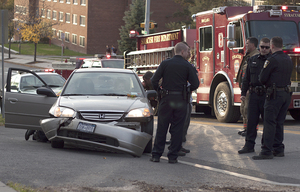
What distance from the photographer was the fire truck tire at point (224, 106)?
41.2ft

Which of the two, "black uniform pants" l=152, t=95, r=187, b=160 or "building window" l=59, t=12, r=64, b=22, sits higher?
"building window" l=59, t=12, r=64, b=22

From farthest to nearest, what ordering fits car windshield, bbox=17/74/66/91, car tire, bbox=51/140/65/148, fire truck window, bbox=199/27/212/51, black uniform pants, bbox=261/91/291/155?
1. car windshield, bbox=17/74/66/91
2. fire truck window, bbox=199/27/212/51
3. car tire, bbox=51/140/65/148
4. black uniform pants, bbox=261/91/291/155

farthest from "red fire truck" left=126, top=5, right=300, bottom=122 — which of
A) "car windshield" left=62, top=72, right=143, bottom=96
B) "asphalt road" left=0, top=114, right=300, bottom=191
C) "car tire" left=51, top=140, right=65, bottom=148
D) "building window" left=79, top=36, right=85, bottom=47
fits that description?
"building window" left=79, top=36, right=85, bottom=47

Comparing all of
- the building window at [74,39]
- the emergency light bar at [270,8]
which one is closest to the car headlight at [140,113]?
the emergency light bar at [270,8]

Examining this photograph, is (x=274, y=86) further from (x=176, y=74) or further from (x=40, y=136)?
(x=40, y=136)

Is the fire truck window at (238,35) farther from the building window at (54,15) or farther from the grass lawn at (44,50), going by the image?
the building window at (54,15)

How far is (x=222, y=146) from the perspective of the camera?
914 centimetres

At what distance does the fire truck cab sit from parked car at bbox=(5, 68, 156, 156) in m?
4.02

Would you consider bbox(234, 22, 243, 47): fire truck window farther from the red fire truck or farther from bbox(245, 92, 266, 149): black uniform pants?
bbox(245, 92, 266, 149): black uniform pants

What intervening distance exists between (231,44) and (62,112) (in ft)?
17.6

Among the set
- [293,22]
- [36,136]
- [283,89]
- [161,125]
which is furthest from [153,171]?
[293,22]

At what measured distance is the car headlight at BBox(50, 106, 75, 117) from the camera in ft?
25.4

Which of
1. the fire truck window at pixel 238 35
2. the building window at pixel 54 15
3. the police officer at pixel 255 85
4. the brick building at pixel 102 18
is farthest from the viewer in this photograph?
the building window at pixel 54 15

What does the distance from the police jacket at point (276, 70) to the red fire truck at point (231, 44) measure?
4169mm
